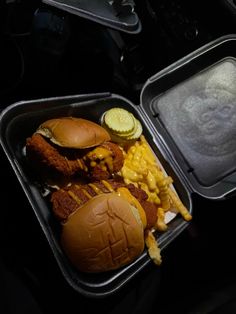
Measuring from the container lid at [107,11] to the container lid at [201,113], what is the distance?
0.33 m

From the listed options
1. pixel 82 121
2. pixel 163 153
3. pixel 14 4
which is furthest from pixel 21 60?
pixel 163 153

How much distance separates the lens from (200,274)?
5.50 ft

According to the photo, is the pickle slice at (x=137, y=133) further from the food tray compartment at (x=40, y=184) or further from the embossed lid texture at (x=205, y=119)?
the embossed lid texture at (x=205, y=119)

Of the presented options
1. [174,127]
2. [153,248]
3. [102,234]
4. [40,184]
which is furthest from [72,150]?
[174,127]

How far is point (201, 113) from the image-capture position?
1738 millimetres

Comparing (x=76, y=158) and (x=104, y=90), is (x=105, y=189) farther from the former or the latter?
(x=104, y=90)

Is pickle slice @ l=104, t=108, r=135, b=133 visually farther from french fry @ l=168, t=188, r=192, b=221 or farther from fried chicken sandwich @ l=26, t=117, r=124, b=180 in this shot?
french fry @ l=168, t=188, r=192, b=221

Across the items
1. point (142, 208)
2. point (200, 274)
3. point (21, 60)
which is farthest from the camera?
point (200, 274)

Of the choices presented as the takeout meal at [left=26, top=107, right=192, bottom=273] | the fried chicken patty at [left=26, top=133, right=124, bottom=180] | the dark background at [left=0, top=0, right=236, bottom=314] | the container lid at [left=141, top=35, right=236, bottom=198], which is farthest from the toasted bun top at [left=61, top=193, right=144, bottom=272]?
the container lid at [left=141, top=35, right=236, bottom=198]

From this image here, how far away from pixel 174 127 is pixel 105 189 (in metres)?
0.58

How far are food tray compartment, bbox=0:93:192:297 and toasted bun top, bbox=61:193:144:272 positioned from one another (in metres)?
0.04

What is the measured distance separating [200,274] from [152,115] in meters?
0.71

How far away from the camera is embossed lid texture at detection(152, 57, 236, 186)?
166cm

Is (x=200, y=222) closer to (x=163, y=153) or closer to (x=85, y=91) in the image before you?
(x=163, y=153)
